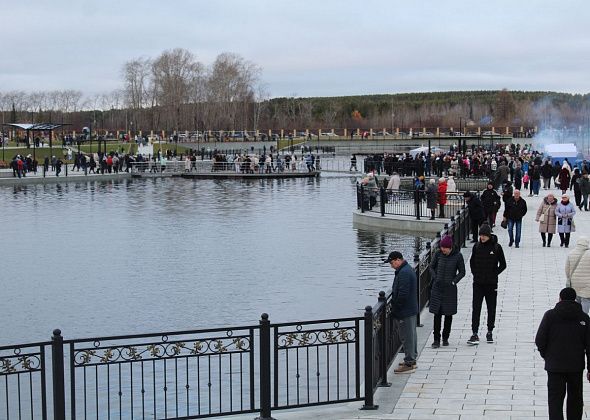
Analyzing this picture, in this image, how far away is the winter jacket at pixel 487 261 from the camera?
13.1 m

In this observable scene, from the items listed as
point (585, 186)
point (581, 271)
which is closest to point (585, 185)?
point (585, 186)

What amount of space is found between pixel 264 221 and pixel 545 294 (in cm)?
1865

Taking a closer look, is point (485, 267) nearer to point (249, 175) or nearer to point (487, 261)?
point (487, 261)

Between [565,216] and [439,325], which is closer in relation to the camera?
[439,325]

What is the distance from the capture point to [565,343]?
8.97 metres

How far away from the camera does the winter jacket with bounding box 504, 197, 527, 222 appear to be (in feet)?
78.0

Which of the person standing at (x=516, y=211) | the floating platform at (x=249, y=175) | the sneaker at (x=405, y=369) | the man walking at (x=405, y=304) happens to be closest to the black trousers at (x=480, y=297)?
the man walking at (x=405, y=304)

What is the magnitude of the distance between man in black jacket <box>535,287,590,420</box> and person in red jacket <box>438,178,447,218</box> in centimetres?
2109

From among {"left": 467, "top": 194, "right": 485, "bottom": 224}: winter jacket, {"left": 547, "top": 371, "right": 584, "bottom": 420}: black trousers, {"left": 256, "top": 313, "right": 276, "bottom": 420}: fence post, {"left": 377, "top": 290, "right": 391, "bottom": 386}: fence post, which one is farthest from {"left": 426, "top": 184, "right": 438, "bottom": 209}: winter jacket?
{"left": 547, "top": 371, "right": 584, "bottom": 420}: black trousers

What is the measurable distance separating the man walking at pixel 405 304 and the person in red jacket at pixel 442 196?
60.2ft

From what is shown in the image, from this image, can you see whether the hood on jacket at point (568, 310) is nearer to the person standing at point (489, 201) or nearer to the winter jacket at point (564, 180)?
the person standing at point (489, 201)

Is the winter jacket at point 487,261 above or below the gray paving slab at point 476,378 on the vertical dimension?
above

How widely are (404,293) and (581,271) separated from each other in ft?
9.61

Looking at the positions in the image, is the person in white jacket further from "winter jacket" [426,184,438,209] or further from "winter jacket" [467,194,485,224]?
"winter jacket" [426,184,438,209]
